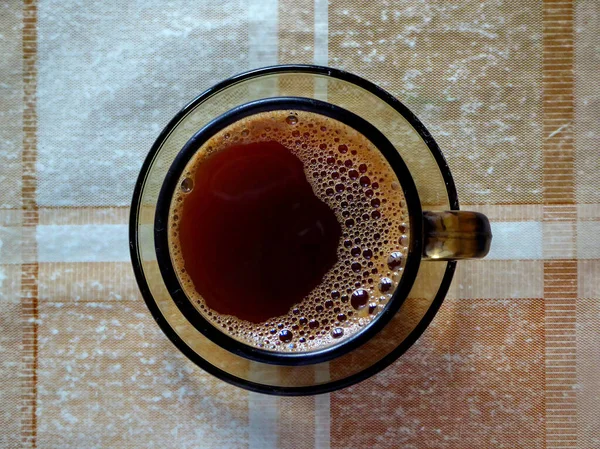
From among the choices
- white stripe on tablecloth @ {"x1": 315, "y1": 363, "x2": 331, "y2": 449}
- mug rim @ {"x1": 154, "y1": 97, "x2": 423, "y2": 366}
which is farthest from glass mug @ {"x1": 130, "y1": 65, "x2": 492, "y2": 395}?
white stripe on tablecloth @ {"x1": 315, "y1": 363, "x2": 331, "y2": 449}

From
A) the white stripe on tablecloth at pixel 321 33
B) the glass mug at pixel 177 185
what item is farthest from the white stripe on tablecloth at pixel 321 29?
the glass mug at pixel 177 185

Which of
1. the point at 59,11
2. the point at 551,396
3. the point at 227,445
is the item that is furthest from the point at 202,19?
the point at 551,396

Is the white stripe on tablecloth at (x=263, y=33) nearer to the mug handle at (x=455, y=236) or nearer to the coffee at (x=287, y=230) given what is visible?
the coffee at (x=287, y=230)

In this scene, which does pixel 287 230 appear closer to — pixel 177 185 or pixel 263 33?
pixel 177 185

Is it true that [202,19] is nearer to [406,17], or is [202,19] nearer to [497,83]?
[406,17]

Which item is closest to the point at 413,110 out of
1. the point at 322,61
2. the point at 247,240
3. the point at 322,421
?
the point at 322,61

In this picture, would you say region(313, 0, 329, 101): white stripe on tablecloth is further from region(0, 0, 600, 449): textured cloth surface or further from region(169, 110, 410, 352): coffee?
region(169, 110, 410, 352): coffee
